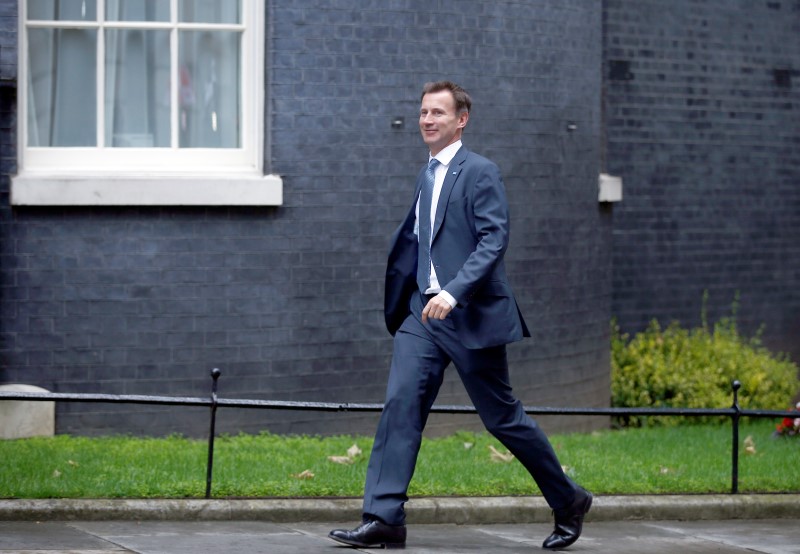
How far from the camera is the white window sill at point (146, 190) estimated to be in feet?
29.9

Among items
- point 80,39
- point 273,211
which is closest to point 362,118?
point 273,211

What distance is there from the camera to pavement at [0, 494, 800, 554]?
6617mm

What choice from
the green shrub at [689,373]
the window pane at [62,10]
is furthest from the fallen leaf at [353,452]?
the green shrub at [689,373]

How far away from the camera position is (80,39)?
9.52 m

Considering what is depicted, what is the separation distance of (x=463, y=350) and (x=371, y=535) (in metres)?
0.88

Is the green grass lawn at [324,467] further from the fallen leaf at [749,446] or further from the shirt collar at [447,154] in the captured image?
the shirt collar at [447,154]

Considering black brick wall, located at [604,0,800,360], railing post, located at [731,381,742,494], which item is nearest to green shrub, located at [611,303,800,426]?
black brick wall, located at [604,0,800,360]

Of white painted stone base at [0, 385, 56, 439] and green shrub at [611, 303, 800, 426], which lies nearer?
white painted stone base at [0, 385, 56, 439]

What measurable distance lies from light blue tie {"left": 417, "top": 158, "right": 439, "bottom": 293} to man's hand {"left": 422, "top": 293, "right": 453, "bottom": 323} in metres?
0.36

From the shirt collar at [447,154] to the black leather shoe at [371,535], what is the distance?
5.26ft

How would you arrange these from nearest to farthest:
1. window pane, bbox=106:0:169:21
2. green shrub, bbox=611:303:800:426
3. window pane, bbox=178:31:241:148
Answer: window pane, bbox=106:0:169:21 < window pane, bbox=178:31:241:148 < green shrub, bbox=611:303:800:426

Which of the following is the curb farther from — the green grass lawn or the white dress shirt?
the white dress shirt

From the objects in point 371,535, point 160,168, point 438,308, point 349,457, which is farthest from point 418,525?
point 160,168

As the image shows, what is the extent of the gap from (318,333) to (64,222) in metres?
1.78
